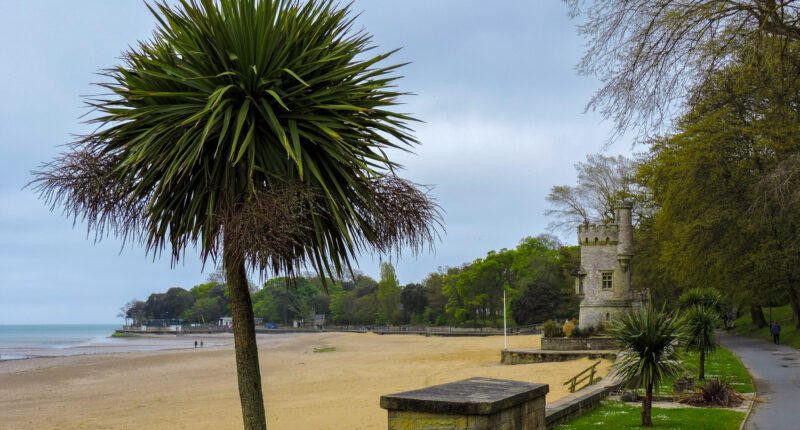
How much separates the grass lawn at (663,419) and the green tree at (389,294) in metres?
86.9

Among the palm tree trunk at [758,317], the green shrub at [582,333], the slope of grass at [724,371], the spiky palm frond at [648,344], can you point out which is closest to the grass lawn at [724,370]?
the slope of grass at [724,371]

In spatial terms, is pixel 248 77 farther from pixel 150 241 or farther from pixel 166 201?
pixel 150 241

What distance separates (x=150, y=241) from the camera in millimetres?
6980

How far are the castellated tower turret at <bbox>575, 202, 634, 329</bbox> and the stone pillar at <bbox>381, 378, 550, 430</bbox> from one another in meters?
30.8

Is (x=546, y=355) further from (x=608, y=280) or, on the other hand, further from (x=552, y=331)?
(x=608, y=280)

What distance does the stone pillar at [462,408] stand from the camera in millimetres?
5438

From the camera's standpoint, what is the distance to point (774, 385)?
621 inches

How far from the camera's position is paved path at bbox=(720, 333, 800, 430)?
11156 millimetres

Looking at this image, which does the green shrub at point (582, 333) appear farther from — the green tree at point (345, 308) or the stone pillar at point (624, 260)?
the green tree at point (345, 308)

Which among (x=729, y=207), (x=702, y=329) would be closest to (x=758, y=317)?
(x=729, y=207)

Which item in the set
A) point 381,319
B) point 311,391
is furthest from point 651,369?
point 381,319

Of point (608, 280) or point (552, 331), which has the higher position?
point (608, 280)

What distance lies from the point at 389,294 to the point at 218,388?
72.8 metres

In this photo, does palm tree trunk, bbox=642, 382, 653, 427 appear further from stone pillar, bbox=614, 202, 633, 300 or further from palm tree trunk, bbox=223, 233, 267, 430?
stone pillar, bbox=614, 202, 633, 300
